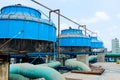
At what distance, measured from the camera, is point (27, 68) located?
33.4 ft

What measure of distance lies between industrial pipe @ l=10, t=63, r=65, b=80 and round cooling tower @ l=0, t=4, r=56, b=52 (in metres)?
9.20

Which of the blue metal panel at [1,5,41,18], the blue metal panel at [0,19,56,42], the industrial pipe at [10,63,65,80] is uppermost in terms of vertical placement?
the blue metal panel at [1,5,41,18]

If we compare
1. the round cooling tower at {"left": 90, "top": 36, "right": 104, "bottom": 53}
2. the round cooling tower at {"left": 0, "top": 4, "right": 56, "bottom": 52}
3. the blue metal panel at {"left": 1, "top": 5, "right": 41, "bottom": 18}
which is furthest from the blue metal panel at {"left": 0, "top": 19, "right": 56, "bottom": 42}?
the round cooling tower at {"left": 90, "top": 36, "right": 104, "bottom": 53}

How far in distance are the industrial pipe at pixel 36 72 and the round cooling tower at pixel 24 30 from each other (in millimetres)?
9196

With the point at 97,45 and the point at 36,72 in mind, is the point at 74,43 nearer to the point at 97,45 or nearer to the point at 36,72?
the point at 97,45

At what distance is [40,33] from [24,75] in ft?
38.8

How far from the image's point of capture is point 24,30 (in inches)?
810

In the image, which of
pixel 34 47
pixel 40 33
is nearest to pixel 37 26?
pixel 40 33

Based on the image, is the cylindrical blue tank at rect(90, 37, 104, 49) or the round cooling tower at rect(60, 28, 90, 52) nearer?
the round cooling tower at rect(60, 28, 90, 52)

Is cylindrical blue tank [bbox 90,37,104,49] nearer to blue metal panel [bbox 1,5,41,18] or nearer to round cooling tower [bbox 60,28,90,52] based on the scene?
round cooling tower [bbox 60,28,90,52]

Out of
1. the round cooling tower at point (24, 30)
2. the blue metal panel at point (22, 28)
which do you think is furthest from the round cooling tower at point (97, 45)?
the blue metal panel at point (22, 28)

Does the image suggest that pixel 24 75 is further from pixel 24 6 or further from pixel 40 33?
pixel 24 6

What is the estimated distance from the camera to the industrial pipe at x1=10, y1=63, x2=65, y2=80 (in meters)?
9.62

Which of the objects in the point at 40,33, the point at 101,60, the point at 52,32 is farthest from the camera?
the point at 101,60
